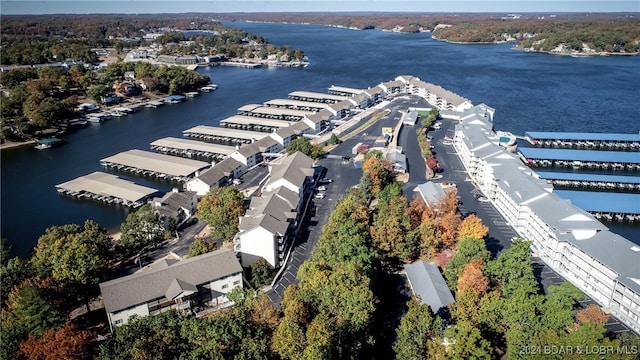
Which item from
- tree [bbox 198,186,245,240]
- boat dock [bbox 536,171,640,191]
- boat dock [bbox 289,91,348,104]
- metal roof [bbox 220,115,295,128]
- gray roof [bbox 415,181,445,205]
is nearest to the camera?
tree [bbox 198,186,245,240]

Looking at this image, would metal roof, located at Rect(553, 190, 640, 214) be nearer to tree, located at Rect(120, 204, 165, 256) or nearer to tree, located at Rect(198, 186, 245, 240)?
tree, located at Rect(198, 186, 245, 240)

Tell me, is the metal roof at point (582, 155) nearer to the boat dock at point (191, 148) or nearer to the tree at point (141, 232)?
the boat dock at point (191, 148)

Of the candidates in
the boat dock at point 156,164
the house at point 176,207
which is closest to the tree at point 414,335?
the house at point 176,207

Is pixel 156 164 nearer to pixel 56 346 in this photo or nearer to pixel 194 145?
pixel 194 145

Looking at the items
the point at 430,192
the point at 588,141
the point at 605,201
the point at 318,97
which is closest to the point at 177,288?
the point at 430,192

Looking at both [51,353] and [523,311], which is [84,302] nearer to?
[51,353]

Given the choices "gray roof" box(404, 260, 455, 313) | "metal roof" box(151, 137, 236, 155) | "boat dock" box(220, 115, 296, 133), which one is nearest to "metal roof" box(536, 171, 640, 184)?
"gray roof" box(404, 260, 455, 313)
